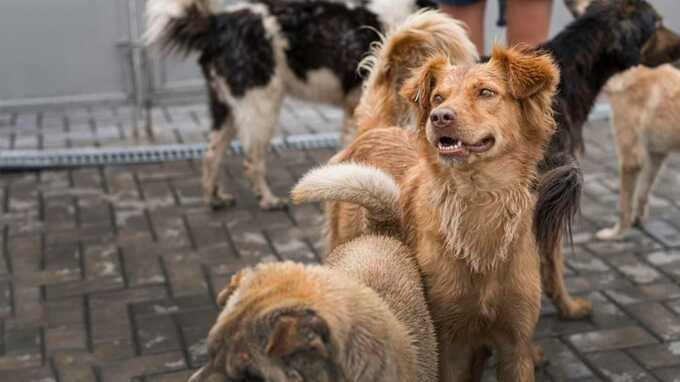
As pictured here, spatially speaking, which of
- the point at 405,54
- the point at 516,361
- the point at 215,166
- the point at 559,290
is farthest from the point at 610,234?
the point at 215,166

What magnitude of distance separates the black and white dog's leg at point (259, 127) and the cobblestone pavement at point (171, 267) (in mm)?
142

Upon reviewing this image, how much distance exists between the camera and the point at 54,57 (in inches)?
297

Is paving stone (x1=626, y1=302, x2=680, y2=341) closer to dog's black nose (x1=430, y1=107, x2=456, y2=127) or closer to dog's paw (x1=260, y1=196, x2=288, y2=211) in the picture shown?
dog's black nose (x1=430, y1=107, x2=456, y2=127)

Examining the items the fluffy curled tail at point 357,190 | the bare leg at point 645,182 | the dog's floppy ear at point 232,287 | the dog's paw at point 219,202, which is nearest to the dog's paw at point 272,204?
the dog's paw at point 219,202

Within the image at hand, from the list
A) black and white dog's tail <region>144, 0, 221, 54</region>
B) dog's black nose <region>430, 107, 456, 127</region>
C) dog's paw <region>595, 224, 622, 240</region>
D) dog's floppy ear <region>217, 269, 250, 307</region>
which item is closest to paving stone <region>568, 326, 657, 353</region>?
dog's paw <region>595, 224, 622, 240</region>

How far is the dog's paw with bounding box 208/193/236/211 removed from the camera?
18.6 feet

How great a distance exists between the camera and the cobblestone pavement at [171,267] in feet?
12.8

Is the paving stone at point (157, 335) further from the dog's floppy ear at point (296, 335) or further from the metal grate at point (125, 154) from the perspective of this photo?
the metal grate at point (125, 154)

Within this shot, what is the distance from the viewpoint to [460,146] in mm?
2615

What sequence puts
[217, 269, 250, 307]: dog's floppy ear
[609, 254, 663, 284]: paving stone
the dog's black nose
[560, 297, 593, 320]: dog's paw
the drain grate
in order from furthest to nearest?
the drain grate, [609, 254, 663, 284]: paving stone, [560, 297, 593, 320]: dog's paw, the dog's black nose, [217, 269, 250, 307]: dog's floppy ear

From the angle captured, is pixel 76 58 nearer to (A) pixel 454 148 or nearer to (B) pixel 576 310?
(B) pixel 576 310

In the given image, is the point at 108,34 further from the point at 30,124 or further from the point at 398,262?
the point at 398,262

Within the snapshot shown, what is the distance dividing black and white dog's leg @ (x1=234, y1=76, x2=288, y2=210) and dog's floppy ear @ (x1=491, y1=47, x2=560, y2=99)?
9.71 feet

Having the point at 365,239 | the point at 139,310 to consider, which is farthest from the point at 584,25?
the point at 139,310
